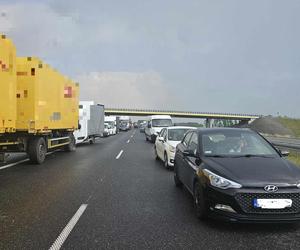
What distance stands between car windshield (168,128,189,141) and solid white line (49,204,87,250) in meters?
7.27

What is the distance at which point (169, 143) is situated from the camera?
515 inches

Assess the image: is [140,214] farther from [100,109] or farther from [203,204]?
[100,109]

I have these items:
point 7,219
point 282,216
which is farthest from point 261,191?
point 7,219

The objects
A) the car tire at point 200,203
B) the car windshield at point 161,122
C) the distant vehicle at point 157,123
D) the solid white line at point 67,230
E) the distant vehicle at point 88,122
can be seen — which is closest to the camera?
the solid white line at point 67,230

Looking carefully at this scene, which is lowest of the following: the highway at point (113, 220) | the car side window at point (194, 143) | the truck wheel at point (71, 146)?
the truck wheel at point (71, 146)

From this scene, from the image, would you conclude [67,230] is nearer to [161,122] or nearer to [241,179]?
[241,179]

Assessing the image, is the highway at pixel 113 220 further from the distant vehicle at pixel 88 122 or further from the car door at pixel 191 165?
the distant vehicle at pixel 88 122

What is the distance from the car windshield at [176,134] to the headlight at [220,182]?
26.1 ft

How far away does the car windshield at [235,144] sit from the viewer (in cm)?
704

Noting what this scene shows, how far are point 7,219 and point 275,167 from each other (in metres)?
4.39

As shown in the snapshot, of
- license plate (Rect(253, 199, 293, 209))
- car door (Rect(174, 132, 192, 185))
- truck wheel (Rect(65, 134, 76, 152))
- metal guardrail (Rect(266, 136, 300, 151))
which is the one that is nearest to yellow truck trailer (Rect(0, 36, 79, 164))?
truck wheel (Rect(65, 134, 76, 152))

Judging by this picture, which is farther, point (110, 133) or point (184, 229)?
point (110, 133)

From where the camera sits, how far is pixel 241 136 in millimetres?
7613

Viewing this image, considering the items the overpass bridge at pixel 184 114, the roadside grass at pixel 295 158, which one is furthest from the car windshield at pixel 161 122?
the overpass bridge at pixel 184 114
